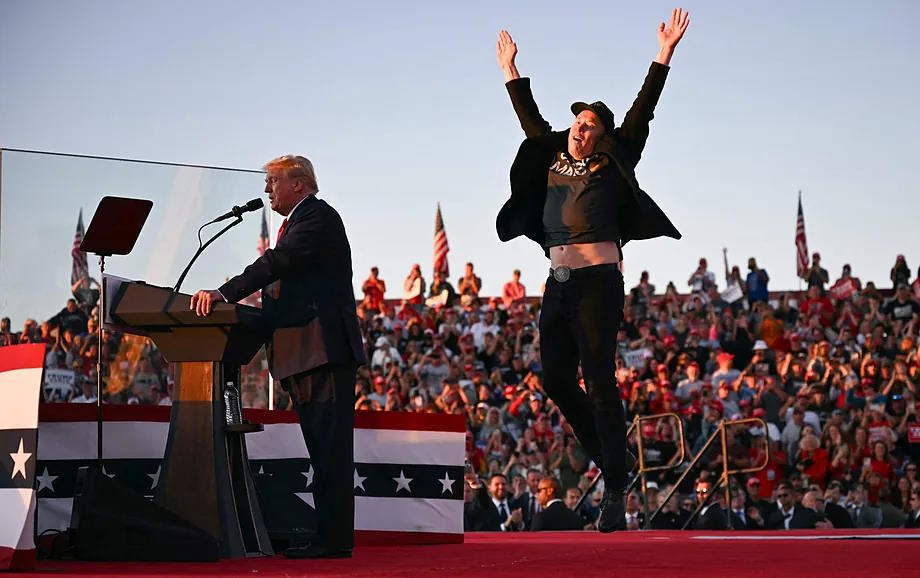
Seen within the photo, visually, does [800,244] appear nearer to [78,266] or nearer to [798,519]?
[798,519]

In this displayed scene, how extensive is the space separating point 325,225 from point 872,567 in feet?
8.81

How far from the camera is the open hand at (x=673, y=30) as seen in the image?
6.41m

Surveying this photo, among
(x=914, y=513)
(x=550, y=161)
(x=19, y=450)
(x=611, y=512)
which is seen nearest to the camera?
(x=19, y=450)

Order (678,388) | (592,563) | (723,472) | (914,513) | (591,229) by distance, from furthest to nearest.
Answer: (678,388) → (914,513) → (723,472) → (591,229) → (592,563)

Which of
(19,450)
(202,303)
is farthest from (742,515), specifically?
(19,450)

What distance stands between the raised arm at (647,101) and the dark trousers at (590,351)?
0.59 metres

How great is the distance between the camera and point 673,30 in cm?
644

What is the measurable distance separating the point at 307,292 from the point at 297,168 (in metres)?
0.60

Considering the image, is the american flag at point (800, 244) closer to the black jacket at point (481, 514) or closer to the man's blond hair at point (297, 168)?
the black jacket at point (481, 514)

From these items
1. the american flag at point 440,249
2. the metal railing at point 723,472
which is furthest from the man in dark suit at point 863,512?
the american flag at point 440,249

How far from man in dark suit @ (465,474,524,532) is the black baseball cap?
7.22m

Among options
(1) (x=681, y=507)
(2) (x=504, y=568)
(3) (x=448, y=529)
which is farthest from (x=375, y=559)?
(1) (x=681, y=507)

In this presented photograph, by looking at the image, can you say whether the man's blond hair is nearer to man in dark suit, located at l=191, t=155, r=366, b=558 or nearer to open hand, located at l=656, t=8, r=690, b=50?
man in dark suit, located at l=191, t=155, r=366, b=558

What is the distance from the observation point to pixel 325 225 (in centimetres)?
603
